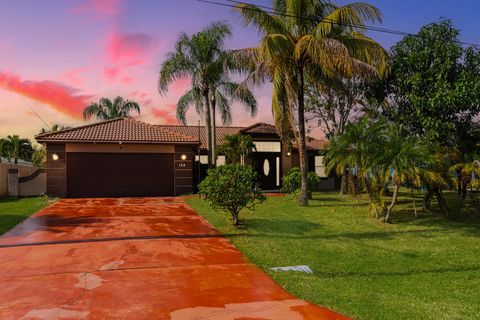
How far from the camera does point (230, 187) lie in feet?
Result: 33.4

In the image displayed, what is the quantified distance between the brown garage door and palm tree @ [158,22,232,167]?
9.08ft

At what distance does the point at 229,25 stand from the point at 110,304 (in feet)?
61.8

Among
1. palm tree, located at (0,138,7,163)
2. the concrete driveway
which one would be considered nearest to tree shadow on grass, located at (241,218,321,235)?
the concrete driveway

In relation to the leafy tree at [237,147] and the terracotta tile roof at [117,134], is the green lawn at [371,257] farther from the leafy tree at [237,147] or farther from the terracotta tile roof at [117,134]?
the terracotta tile roof at [117,134]

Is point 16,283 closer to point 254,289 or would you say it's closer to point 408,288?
point 254,289

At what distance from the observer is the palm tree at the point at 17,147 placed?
48906 mm

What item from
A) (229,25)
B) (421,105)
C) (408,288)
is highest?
(229,25)

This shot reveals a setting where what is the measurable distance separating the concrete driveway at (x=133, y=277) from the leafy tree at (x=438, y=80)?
24.9ft

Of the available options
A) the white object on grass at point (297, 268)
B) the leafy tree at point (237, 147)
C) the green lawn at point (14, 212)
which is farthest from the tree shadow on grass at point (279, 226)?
the leafy tree at point (237, 147)

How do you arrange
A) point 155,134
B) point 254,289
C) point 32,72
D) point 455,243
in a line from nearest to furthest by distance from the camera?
1. point 254,289
2. point 455,243
3. point 32,72
4. point 155,134

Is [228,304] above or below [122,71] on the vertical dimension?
below

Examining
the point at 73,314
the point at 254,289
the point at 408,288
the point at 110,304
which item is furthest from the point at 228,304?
the point at 408,288

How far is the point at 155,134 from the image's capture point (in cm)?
2134

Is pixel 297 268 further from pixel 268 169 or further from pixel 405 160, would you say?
pixel 268 169
